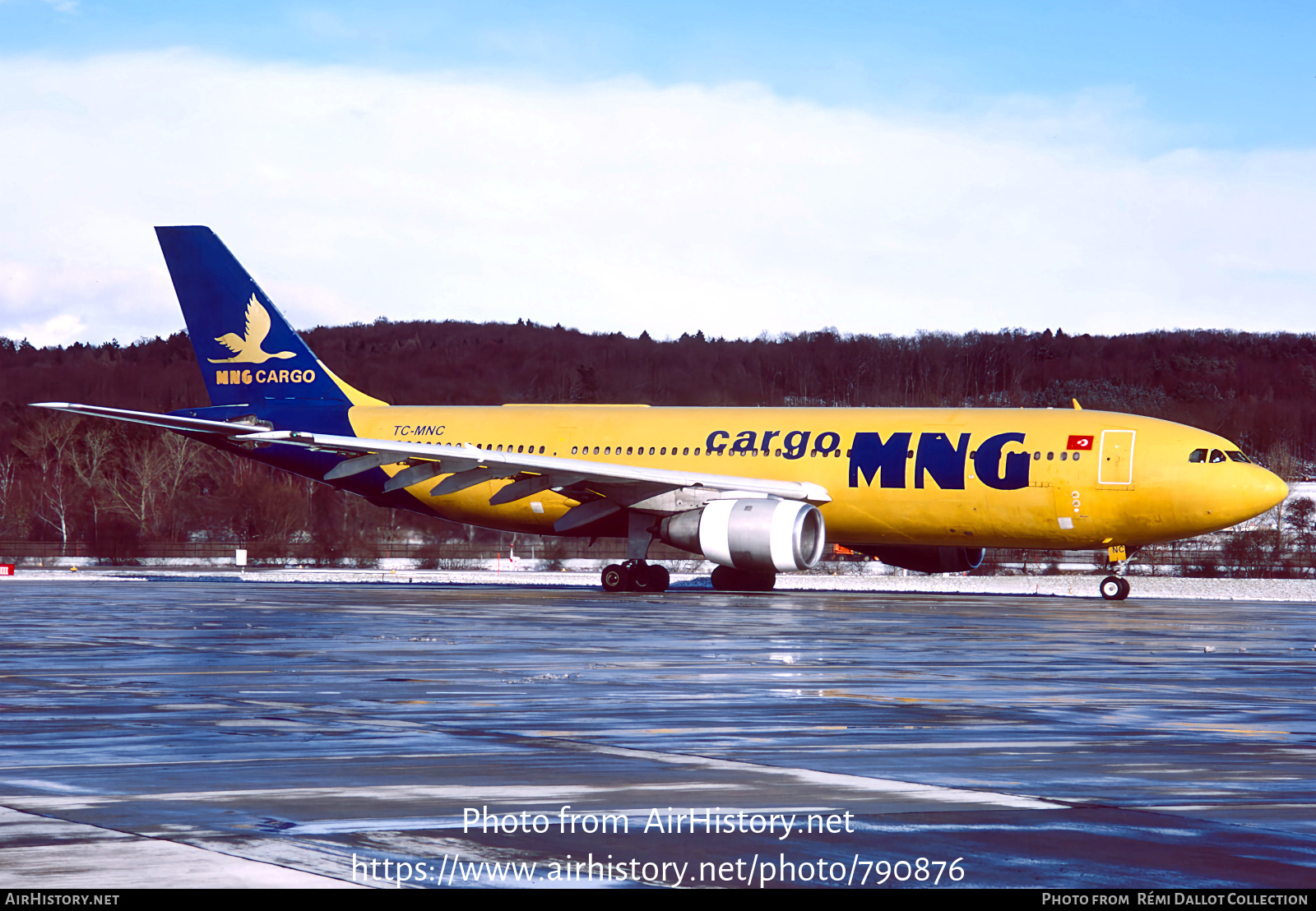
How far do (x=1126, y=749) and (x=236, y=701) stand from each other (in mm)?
6794

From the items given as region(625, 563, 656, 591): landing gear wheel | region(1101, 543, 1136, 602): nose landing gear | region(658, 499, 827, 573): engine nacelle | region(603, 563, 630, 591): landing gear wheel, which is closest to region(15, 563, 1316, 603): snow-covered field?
region(1101, 543, 1136, 602): nose landing gear

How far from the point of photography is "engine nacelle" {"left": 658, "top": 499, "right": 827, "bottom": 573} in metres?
29.9

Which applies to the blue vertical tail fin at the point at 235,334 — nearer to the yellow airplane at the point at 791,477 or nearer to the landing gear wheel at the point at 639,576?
the yellow airplane at the point at 791,477

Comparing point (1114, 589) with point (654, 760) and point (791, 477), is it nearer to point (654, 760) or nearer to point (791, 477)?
point (791, 477)

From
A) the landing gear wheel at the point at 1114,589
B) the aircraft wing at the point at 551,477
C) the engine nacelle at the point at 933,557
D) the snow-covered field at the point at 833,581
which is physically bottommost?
the snow-covered field at the point at 833,581

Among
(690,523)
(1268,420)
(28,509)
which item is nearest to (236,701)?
(690,523)

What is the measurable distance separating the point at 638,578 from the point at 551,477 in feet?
9.73

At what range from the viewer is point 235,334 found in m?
39.2

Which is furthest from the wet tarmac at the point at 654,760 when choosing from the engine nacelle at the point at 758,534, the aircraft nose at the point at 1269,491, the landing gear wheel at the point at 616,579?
the landing gear wheel at the point at 616,579

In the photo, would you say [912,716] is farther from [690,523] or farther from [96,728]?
[690,523]

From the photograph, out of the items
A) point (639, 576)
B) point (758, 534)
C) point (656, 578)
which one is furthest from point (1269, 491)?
point (639, 576)

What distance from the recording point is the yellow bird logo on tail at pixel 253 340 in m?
39.0

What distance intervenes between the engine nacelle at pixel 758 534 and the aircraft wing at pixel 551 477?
91 cm

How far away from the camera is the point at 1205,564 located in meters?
49.5
